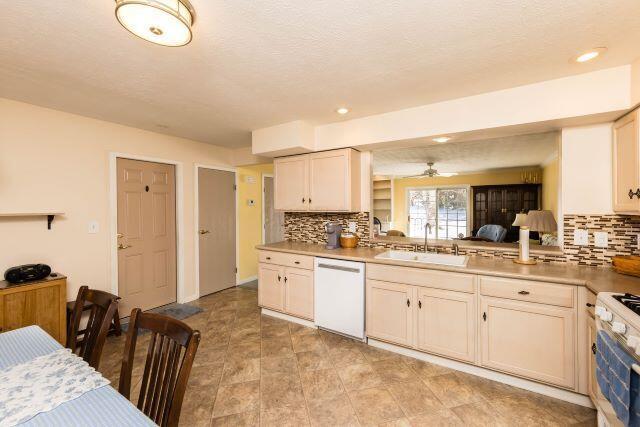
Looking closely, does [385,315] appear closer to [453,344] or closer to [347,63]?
[453,344]

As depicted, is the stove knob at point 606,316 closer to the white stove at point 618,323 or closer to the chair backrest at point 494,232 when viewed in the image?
the white stove at point 618,323

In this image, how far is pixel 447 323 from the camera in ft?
7.73

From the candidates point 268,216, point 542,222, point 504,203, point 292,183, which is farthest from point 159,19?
point 504,203

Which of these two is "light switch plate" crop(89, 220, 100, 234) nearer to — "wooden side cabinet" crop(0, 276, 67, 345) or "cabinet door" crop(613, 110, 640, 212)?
"wooden side cabinet" crop(0, 276, 67, 345)

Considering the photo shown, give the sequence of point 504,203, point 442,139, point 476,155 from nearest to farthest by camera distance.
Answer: point 442,139 < point 476,155 < point 504,203

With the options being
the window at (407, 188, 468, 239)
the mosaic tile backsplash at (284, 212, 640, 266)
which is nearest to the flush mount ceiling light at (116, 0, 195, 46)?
the mosaic tile backsplash at (284, 212, 640, 266)

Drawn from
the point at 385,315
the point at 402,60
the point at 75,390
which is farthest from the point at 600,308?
the point at 75,390

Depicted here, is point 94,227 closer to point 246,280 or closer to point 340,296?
point 246,280

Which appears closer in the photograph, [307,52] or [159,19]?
[159,19]

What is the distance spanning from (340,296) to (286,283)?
2.39ft

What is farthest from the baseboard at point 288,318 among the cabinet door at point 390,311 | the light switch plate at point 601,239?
the light switch plate at point 601,239

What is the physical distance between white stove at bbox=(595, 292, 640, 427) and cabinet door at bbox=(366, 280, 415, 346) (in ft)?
3.91

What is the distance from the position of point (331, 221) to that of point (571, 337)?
96.0 inches

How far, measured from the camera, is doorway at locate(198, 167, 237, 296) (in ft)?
13.8
